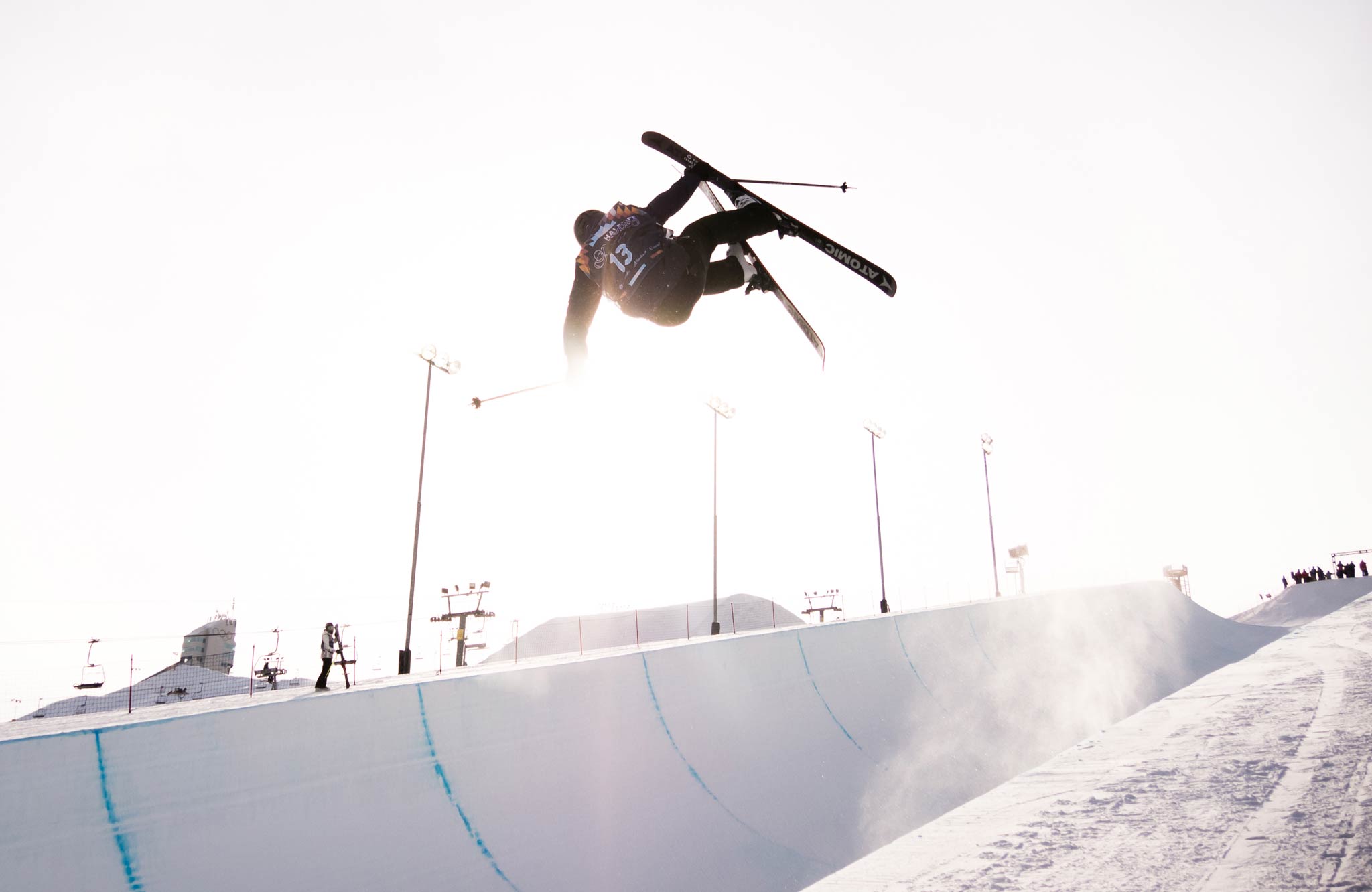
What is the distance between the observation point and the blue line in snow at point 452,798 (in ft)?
33.1

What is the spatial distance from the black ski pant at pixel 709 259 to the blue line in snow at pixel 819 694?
14472 millimetres

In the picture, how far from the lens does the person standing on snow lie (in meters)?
13.6

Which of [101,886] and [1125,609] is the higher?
[1125,609]

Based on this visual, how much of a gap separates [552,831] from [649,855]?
1.59 meters

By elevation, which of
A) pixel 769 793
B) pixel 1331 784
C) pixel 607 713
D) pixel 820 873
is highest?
pixel 1331 784

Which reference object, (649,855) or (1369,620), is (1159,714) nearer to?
(649,855)

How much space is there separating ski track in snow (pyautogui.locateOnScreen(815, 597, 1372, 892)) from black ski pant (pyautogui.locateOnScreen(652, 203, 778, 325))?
2.96 m

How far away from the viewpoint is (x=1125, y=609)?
33.1 metres

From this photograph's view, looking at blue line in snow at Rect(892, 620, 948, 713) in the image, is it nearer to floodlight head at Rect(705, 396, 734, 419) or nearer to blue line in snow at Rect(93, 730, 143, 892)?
floodlight head at Rect(705, 396, 734, 419)

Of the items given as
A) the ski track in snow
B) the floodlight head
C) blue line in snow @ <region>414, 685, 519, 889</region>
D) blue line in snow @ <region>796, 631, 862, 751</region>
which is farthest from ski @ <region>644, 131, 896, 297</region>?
the floodlight head

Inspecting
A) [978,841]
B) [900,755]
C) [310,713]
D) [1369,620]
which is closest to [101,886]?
[310,713]

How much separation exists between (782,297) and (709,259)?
92 centimetres

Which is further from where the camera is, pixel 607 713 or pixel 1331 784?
pixel 607 713

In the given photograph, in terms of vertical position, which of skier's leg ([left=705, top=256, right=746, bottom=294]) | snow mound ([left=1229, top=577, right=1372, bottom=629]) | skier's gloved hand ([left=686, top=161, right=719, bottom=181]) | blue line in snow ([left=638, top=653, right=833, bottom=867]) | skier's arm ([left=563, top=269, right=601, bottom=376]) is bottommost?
blue line in snow ([left=638, top=653, right=833, bottom=867])
